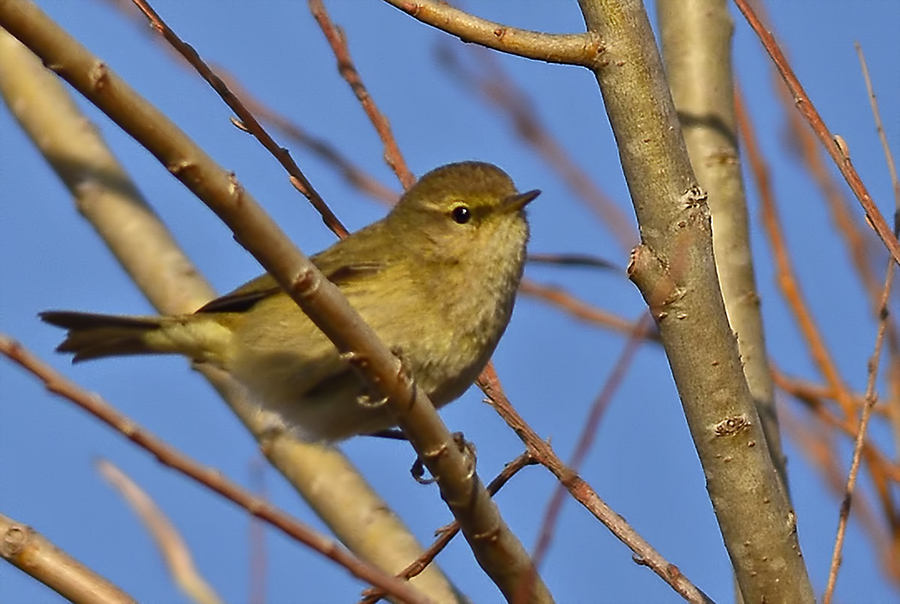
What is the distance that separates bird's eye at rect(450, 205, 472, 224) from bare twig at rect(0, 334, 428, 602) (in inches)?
116

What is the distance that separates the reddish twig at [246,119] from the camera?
283 cm

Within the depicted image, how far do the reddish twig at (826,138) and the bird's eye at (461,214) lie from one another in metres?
1.99

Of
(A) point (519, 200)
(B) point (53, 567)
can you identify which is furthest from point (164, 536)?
(A) point (519, 200)

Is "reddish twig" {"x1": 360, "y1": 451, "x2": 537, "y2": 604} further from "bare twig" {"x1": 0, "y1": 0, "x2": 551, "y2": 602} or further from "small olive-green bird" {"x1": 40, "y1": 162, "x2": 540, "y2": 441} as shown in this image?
"small olive-green bird" {"x1": 40, "y1": 162, "x2": 540, "y2": 441}

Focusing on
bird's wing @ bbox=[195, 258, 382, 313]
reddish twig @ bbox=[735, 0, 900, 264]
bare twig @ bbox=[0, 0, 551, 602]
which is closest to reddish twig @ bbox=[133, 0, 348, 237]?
bird's wing @ bbox=[195, 258, 382, 313]

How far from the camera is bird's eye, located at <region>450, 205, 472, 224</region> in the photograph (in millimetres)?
4602

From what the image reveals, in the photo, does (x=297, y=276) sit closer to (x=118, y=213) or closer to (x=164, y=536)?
(x=164, y=536)

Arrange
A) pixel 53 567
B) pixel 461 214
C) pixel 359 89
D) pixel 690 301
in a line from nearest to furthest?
pixel 53 567
pixel 690 301
pixel 359 89
pixel 461 214

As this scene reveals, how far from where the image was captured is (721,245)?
3.97 m

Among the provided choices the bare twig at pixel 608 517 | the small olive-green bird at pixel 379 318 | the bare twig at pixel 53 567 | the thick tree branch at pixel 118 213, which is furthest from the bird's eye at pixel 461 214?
the bare twig at pixel 53 567

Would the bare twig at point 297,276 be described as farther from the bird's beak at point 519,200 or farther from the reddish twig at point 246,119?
the bird's beak at point 519,200

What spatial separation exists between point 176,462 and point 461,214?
120 inches

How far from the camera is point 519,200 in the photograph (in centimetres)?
447

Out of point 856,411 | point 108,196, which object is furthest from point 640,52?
point 108,196
